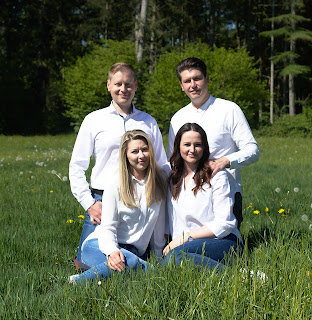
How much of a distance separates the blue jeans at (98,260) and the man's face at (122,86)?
1.32m

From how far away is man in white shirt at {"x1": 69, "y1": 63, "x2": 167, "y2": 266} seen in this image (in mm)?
3955

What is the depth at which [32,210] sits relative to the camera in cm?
568

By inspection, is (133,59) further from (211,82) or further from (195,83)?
(195,83)

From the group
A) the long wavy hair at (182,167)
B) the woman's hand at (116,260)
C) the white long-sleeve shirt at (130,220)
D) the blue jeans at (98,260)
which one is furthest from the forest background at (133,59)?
the woman's hand at (116,260)

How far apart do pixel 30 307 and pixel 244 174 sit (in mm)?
7452

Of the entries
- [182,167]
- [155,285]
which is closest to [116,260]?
[155,285]

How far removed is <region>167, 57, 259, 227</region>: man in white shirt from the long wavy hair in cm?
20

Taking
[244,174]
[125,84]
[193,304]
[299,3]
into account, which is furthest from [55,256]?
[299,3]

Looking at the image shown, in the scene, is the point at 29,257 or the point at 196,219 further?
the point at 29,257

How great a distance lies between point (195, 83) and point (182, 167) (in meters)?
0.78

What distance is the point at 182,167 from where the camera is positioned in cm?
379

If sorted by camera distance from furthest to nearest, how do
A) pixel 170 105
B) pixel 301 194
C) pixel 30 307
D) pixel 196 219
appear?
1. pixel 170 105
2. pixel 301 194
3. pixel 196 219
4. pixel 30 307

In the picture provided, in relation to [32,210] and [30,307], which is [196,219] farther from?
[32,210]

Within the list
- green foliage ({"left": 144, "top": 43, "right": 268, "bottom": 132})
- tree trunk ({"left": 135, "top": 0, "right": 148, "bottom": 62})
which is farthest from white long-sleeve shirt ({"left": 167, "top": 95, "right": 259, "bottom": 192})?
green foliage ({"left": 144, "top": 43, "right": 268, "bottom": 132})
